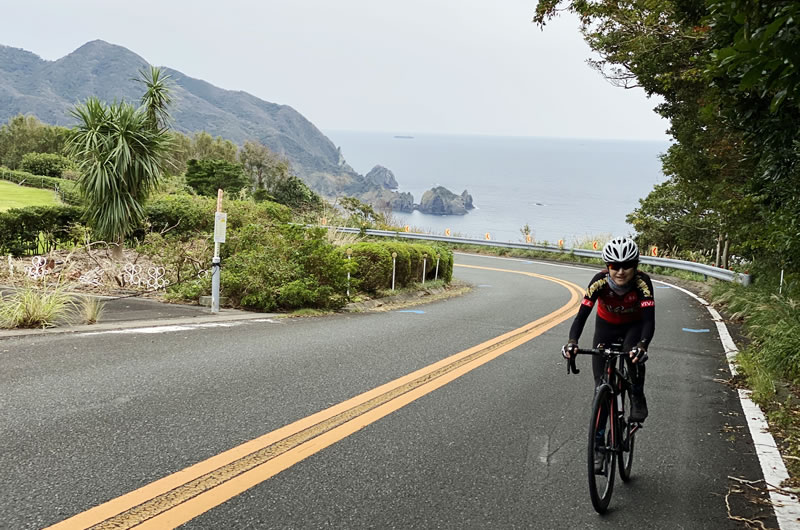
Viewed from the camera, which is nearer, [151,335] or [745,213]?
[151,335]

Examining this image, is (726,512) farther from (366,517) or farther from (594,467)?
(366,517)

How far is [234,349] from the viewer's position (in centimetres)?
755

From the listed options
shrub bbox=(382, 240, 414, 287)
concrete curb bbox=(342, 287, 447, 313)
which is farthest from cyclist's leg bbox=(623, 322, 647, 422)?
shrub bbox=(382, 240, 414, 287)

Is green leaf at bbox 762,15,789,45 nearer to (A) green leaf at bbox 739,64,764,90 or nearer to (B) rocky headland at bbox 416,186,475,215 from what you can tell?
(A) green leaf at bbox 739,64,764,90

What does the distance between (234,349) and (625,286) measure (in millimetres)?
4686

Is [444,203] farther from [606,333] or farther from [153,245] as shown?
[606,333]

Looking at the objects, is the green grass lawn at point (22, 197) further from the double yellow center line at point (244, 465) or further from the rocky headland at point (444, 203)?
the rocky headland at point (444, 203)

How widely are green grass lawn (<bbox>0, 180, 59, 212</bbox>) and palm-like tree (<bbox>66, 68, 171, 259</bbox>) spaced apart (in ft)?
47.8

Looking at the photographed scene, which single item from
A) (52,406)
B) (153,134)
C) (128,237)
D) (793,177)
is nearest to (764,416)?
(793,177)

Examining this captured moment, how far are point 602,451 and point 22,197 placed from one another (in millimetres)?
33043

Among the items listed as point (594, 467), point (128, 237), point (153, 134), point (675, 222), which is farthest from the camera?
point (675, 222)

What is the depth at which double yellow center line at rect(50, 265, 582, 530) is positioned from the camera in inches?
130

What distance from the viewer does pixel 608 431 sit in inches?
163

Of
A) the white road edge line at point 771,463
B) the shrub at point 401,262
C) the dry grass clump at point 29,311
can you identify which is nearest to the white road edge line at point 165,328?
the dry grass clump at point 29,311
